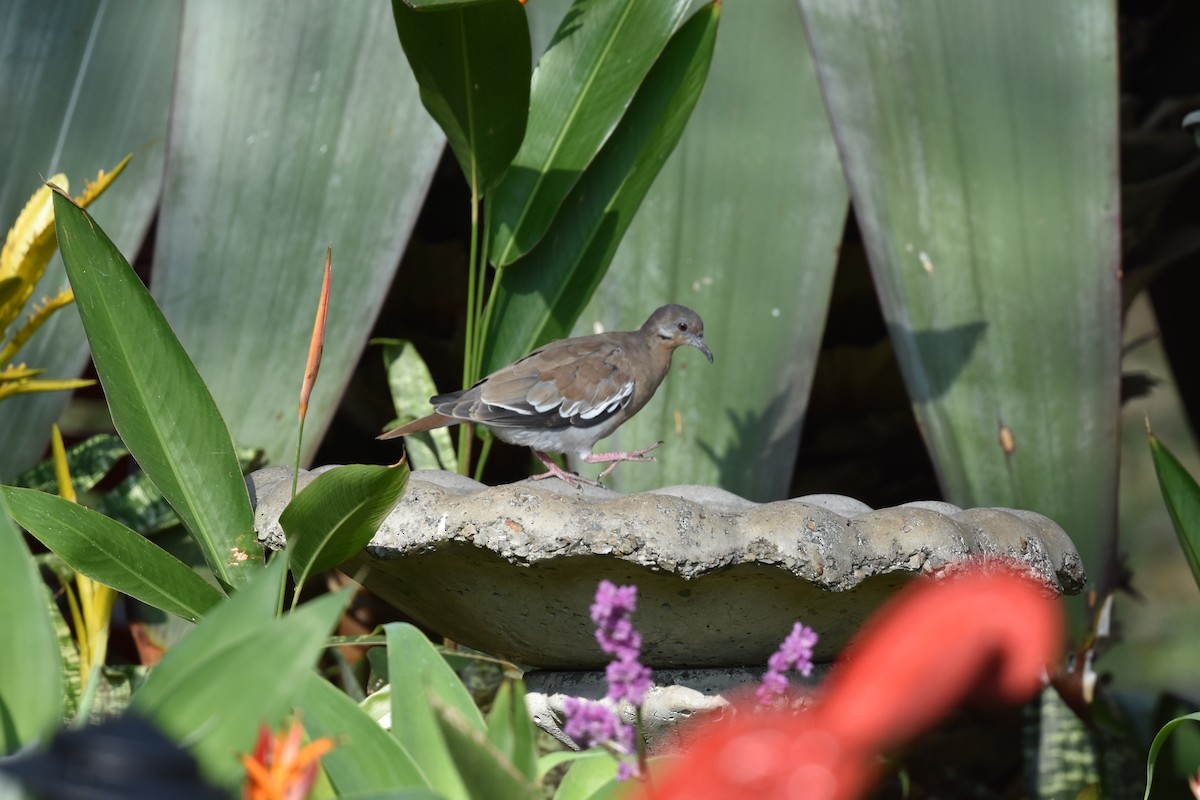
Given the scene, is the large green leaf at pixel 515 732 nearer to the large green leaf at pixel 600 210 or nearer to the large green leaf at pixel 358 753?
the large green leaf at pixel 358 753

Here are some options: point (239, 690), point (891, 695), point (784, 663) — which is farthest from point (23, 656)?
point (891, 695)

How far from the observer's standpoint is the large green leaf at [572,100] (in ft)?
6.91

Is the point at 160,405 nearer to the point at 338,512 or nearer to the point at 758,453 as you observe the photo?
the point at 338,512

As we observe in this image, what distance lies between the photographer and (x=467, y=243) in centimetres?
291

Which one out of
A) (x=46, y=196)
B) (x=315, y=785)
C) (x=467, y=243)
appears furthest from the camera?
(x=467, y=243)

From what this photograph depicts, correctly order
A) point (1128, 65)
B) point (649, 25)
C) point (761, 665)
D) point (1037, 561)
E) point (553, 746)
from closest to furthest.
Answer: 1. point (1037, 561)
2. point (761, 665)
3. point (649, 25)
4. point (553, 746)
5. point (1128, 65)

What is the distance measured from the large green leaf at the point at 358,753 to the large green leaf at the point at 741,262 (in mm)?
1339

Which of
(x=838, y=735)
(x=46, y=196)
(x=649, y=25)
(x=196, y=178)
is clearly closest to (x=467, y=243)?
(x=196, y=178)

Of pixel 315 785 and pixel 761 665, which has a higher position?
pixel 315 785

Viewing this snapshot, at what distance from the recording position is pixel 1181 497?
5.88 ft

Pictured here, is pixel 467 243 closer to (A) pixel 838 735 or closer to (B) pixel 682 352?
(B) pixel 682 352

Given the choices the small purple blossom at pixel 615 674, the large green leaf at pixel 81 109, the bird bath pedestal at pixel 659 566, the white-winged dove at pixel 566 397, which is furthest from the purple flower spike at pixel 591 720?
the large green leaf at pixel 81 109

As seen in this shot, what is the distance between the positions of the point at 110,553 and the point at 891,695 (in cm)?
133

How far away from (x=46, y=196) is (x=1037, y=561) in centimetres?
162
